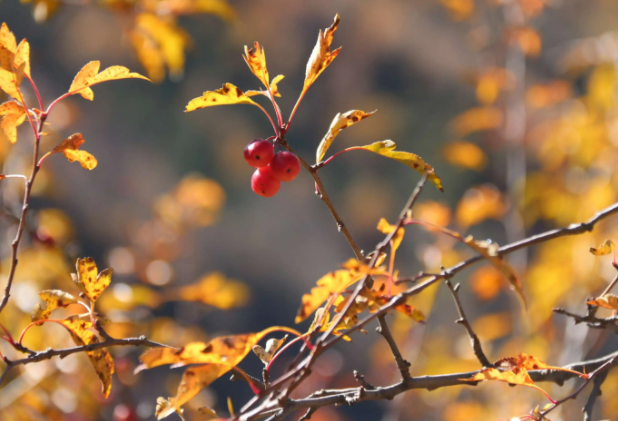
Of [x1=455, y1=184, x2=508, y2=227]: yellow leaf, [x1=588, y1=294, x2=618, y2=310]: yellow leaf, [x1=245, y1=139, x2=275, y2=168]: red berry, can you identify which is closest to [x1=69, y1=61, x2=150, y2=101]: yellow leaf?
[x1=245, y1=139, x2=275, y2=168]: red berry

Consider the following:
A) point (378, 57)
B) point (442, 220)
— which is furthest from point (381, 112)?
point (442, 220)

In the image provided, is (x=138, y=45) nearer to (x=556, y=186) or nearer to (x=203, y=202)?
(x=203, y=202)

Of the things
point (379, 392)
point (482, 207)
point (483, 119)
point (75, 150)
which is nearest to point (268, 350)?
point (379, 392)

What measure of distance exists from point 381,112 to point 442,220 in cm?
326

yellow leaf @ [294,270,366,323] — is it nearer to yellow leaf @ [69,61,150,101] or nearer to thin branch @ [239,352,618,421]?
thin branch @ [239,352,618,421]

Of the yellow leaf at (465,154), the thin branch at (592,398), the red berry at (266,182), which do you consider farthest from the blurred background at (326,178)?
the thin branch at (592,398)

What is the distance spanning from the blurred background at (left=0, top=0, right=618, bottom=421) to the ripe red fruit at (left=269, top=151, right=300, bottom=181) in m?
0.77

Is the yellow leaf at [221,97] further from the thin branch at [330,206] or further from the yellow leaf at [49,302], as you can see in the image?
the yellow leaf at [49,302]

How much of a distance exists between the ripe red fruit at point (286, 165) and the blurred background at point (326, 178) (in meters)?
0.77

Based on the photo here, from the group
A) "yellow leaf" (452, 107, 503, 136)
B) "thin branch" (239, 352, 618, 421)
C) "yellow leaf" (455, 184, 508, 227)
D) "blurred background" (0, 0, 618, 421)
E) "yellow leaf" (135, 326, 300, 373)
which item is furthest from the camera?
"yellow leaf" (452, 107, 503, 136)

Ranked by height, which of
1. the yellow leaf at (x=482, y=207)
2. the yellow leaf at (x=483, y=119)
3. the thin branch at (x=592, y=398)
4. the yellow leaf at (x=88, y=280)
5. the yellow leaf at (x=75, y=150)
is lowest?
the thin branch at (x=592, y=398)

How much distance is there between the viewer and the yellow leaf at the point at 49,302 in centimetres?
66

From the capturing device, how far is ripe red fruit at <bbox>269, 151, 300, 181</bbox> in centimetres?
74

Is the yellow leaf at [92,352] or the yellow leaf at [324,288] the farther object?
the yellow leaf at [92,352]
